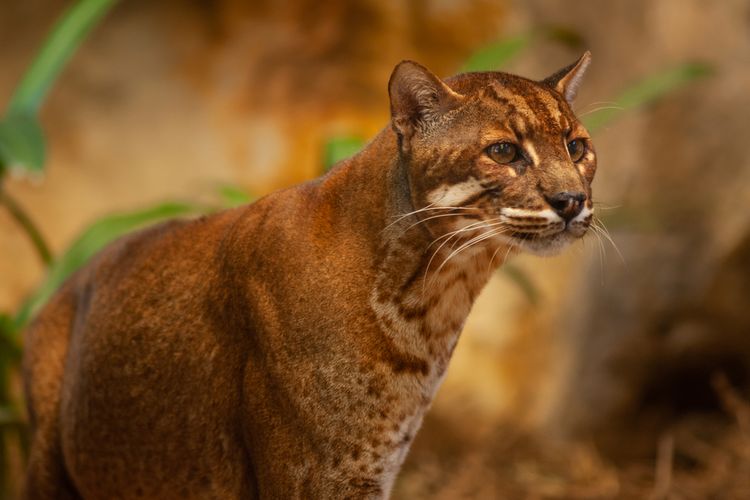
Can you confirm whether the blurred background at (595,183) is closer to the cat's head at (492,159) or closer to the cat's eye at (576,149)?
the cat's eye at (576,149)

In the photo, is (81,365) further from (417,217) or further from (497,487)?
(497,487)

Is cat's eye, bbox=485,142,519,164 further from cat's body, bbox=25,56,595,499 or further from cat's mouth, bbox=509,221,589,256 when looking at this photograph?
cat's mouth, bbox=509,221,589,256

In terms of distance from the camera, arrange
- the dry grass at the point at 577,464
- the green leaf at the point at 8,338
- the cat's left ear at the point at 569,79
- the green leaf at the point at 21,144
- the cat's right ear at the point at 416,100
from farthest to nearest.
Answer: the dry grass at the point at 577,464 → the green leaf at the point at 8,338 → the green leaf at the point at 21,144 → the cat's left ear at the point at 569,79 → the cat's right ear at the point at 416,100

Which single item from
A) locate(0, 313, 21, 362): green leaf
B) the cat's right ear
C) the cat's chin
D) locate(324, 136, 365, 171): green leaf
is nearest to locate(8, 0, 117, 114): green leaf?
locate(0, 313, 21, 362): green leaf

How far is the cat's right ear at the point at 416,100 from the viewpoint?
2.84 metres

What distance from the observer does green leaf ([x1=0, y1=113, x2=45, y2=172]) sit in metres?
4.16

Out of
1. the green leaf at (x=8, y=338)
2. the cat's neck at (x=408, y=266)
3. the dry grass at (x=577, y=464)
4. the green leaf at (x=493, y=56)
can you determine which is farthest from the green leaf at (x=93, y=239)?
the dry grass at (x=577, y=464)

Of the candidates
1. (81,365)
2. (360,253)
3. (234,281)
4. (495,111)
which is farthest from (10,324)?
(495,111)

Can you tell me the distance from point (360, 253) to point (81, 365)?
1.02 meters

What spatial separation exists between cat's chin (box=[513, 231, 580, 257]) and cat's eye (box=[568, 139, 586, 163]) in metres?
0.24

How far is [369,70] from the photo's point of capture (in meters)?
6.79

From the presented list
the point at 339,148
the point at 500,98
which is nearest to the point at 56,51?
the point at 339,148

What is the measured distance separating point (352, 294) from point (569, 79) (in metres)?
0.82

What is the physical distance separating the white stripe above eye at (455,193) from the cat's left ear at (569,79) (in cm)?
43
